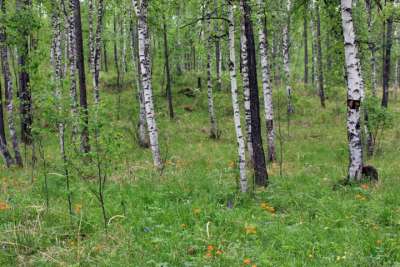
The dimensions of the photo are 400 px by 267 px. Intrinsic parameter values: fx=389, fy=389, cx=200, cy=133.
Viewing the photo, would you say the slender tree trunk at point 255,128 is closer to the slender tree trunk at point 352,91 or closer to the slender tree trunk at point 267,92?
the slender tree trunk at point 352,91

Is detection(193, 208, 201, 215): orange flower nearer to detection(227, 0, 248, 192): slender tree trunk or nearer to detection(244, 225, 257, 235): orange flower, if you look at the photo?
detection(244, 225, 257, 235): orange flower

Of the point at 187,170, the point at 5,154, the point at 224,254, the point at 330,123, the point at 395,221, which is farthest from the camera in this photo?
the point at 330,123

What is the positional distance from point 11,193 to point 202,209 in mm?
5174

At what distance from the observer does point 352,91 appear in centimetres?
922

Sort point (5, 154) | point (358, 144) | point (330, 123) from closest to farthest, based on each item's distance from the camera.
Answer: point (358, 144), point (5, 154), point (330, 123)

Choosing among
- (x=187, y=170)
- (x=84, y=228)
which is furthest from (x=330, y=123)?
(x=84, y=228)

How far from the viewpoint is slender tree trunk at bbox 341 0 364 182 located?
9.12 metres

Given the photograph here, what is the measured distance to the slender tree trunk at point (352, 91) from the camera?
29.9 ft

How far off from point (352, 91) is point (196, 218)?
16.1 feet

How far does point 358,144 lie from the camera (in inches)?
366

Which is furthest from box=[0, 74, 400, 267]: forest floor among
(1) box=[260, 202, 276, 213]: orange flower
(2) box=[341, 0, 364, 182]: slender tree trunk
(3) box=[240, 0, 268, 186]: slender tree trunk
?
(2) box=[341, 0, 364, 182]: slender tree trunk

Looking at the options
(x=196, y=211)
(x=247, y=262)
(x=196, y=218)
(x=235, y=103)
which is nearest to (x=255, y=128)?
(x=235, y=103)

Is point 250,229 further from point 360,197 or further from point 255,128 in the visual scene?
point 255,128

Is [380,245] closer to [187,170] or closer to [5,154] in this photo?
[187,170]
